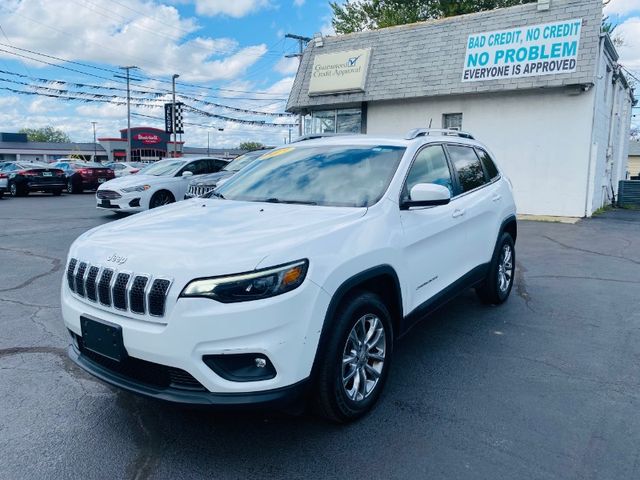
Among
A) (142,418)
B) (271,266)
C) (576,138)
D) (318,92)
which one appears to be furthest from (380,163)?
(318,92)

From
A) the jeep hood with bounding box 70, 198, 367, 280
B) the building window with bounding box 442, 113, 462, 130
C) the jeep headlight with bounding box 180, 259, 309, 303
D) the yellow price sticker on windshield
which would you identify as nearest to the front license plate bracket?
the jeep hood with bounding box 70, 198, 367, 280

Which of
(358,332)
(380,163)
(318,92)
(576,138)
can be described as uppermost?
(318,92)

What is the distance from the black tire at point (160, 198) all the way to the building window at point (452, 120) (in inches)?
344

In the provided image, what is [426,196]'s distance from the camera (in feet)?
11.4

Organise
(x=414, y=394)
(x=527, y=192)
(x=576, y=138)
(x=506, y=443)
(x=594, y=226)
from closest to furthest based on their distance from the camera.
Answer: (x=506, y=443) < (x=414, y=394) < (x=594, y=226) < (x=576, y=138) < (x=527, y=192)

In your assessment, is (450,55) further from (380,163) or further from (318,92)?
(380,163)

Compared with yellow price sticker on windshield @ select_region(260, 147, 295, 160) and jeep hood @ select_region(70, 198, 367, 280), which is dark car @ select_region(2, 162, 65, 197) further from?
jeep hood @ select_region(70, 198, 367, 280)

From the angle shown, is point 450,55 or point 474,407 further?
point 450,55

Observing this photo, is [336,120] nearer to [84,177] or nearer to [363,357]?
[84,177]

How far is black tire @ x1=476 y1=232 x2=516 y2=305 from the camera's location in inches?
209

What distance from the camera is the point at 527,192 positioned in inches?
575

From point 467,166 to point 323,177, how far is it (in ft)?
5.97

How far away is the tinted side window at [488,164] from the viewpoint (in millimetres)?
5445

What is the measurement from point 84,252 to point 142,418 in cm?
111
